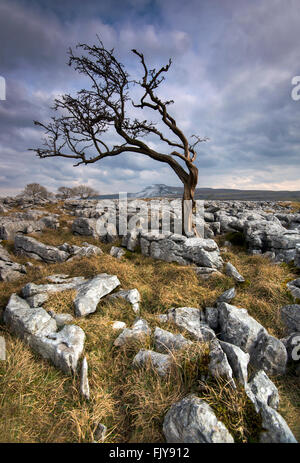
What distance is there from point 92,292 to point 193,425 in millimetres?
4544

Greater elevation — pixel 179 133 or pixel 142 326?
pixel 179 133

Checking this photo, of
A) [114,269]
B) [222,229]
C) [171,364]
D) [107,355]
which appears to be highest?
[222,229]

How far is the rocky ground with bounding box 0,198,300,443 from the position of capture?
3.05 meters

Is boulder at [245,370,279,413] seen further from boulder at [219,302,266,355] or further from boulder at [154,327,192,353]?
boulder at [154,327,192,353]

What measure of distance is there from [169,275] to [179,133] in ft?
29.0

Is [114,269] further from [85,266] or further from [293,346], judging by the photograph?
[293,346]

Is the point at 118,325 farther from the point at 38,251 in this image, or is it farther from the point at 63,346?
the point at 38,251

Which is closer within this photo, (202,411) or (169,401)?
(202,411)

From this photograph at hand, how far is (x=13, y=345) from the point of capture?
14.2ft

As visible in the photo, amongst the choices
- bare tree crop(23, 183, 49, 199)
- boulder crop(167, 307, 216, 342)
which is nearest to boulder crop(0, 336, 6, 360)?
boulder crop(167, 307, 216, 342)

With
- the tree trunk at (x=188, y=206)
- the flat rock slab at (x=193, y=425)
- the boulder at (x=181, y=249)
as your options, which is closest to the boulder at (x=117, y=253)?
the boulder at (x=181, y=249)

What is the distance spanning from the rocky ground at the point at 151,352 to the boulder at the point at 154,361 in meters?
0.03

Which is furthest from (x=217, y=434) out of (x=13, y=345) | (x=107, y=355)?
(x=13, y=345)

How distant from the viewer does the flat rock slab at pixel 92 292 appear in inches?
230
